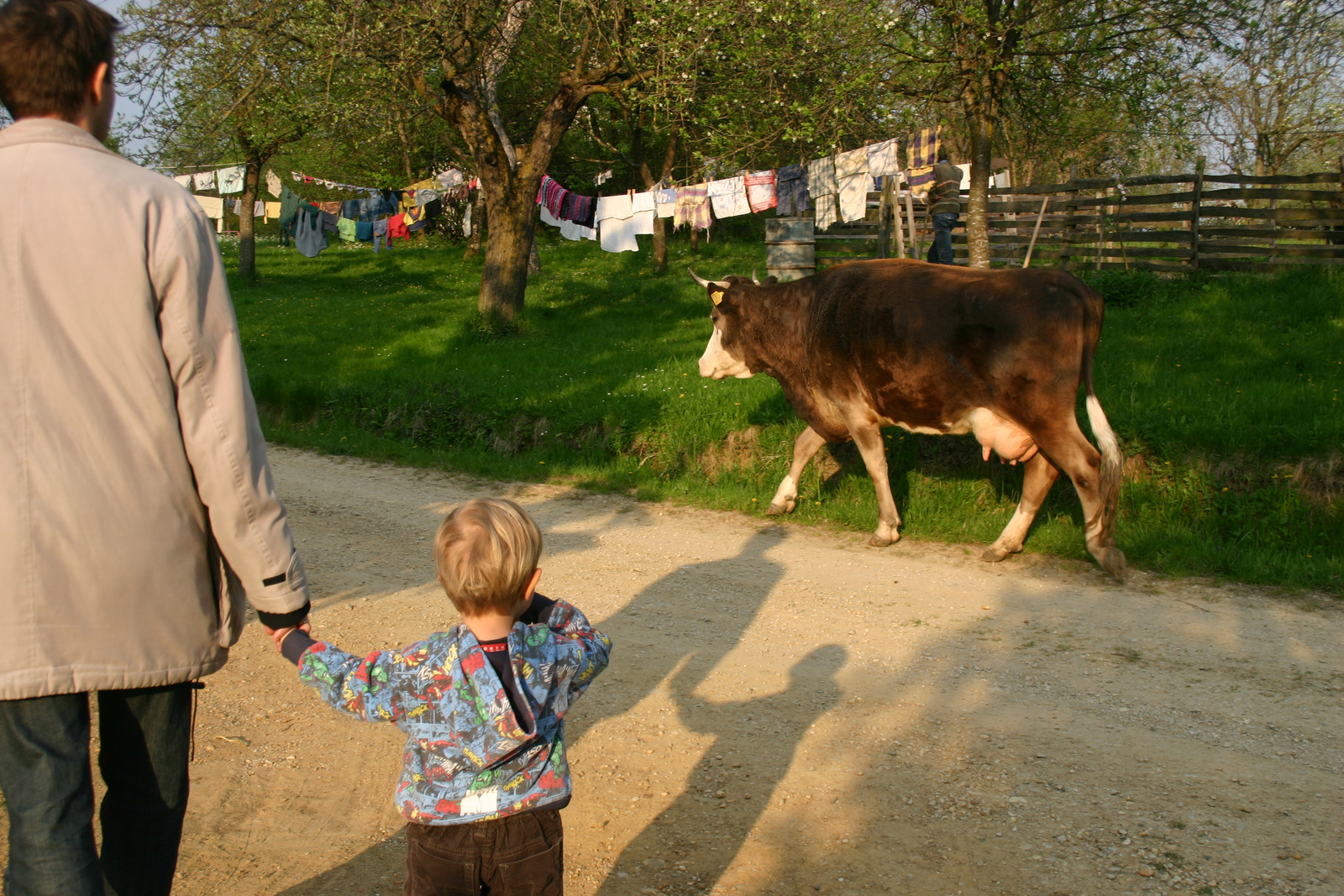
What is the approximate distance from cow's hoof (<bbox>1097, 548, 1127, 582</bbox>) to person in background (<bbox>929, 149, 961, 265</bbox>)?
24.3 ft

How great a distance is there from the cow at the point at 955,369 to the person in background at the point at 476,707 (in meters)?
4.65

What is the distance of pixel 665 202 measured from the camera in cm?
1788

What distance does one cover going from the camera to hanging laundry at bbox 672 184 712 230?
17172 mm

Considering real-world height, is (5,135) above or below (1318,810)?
above

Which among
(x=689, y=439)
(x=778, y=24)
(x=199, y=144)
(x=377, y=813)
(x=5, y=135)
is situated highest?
(x=778, y=24)

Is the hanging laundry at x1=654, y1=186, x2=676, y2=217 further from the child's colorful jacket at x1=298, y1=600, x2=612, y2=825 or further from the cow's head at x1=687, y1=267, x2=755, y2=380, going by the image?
the child's colorful jacket at x1=298, y1=600, x2=612, y2=825

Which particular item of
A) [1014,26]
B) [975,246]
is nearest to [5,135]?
[1014,26]

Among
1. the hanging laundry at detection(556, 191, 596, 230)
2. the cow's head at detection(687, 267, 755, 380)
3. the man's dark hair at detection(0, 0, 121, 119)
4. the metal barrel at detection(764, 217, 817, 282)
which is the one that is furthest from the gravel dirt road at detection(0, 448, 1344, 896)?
the hanging laundry at detection(556, 191, 596, 230)

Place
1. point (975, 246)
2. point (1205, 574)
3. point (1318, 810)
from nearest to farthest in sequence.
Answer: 1. point (1318, 810)
2. point (1205, 574)
3. point (975, 246)

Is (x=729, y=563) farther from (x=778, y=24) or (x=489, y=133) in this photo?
(x=489, y=133)

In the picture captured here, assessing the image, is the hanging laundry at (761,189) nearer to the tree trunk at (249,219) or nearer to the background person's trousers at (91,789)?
the tree trunk at (249,219)

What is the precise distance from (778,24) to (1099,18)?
10.2 feet

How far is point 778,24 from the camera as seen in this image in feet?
34.6

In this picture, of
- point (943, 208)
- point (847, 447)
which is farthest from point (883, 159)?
point (847, 447)
